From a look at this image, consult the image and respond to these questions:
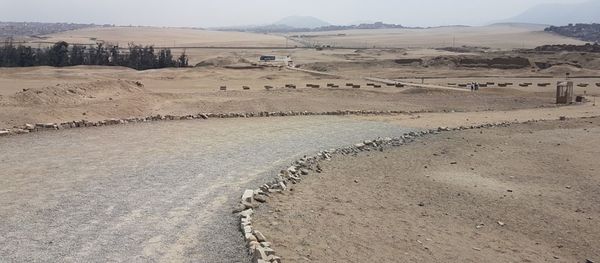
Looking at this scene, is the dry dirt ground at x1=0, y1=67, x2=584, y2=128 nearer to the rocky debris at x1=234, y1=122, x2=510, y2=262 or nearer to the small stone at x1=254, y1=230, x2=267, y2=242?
the rocky debris at x1=234, y1=122, x2=510, y2=262

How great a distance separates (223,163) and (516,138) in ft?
35.3

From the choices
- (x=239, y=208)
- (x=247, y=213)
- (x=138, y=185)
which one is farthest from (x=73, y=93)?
(x=247, y=213)

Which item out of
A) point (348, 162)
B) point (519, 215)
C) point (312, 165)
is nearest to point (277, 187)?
point (312, 165)

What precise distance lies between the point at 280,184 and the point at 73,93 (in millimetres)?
16230

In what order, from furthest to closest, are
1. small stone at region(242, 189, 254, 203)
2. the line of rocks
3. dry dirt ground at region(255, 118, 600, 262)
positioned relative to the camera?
the line of rocks, small stone at region(242, 189, 254, 203), dry dirt ground at region(255, 118, 600, 262)

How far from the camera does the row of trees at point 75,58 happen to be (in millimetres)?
51594

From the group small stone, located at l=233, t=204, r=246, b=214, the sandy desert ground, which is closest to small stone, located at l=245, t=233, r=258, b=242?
the sandy desert ground

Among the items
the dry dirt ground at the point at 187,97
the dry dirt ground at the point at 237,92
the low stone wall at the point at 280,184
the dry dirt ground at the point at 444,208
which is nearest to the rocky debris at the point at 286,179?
the low stone wall at the point at 280,184

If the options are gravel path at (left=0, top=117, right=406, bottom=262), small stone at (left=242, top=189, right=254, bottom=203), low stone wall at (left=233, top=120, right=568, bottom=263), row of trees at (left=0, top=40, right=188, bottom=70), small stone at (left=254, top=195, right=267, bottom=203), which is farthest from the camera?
row of trees at (left=0, top=40, right=188, bottom=70)

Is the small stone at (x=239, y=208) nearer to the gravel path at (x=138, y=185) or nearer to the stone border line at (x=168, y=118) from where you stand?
the gravel path at (x=138, y=185)

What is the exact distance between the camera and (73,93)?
25453 millimetres

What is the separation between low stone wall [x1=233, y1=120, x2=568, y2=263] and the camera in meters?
8.51

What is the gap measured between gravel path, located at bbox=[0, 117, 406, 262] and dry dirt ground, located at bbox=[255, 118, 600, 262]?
1165 millimetres

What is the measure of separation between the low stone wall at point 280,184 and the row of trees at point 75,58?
131ft
